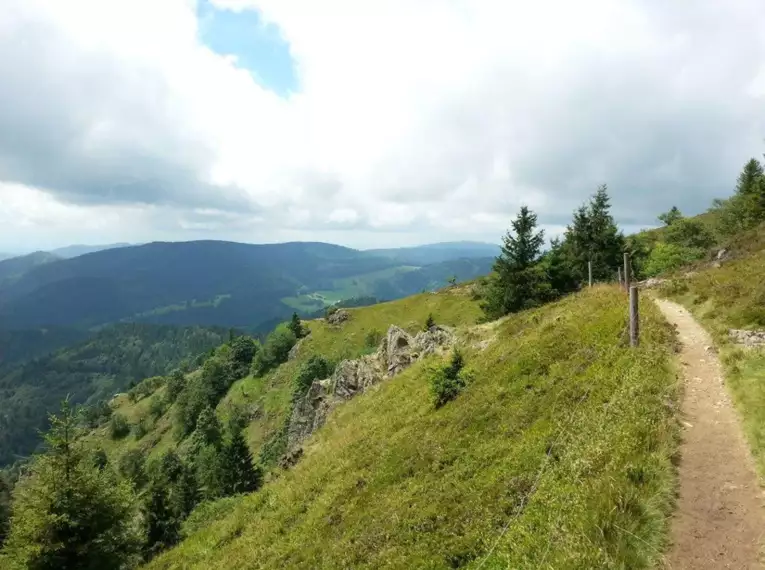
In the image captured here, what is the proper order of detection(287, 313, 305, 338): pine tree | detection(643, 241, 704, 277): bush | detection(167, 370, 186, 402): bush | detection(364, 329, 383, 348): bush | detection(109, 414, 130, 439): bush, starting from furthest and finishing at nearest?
1. detection(167, 370, 186, 402): bush
2. detection(109, 414, 130, 439): bush
3. detection(287, 313, 305, 338): pine tree
4. detection(364, 329, 383, 348): bush
5. detection(643, 241, 704, 277): bush

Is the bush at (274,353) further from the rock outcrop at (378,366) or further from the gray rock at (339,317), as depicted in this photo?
the rock outcrop at (378,366)

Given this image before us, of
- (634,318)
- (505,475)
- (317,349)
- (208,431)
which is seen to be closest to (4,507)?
Result: (208,431)

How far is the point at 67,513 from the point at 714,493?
28.2m

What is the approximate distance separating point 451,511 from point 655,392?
7.32m

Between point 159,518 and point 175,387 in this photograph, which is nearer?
point 159,518

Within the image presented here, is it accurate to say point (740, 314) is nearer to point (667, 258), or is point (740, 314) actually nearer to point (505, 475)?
point (505, 475)

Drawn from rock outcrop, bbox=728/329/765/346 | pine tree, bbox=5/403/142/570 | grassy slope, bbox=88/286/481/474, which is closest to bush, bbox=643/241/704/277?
grassy slope, bbox=88/286/481/474

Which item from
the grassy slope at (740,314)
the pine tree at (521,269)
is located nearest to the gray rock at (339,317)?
the pine tree at (521,269)

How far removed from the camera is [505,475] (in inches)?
544

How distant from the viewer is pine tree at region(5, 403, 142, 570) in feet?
77.5

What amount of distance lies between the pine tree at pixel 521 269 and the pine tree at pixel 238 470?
4780cm

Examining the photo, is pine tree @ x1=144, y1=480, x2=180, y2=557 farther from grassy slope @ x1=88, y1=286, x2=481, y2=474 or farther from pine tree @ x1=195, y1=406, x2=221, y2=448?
pine tree @ x1=195, y1=406, x2=221, y2=448

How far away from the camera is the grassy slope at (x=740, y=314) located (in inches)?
500

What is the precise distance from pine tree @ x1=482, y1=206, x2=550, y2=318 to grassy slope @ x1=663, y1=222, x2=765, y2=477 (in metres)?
15.8
